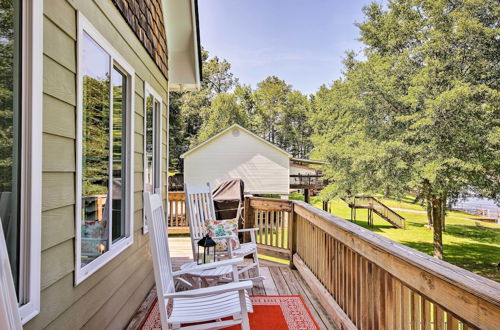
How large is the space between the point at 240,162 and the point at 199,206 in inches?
505

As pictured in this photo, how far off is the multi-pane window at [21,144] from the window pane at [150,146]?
2260 millimetres

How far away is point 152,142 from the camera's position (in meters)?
3.94

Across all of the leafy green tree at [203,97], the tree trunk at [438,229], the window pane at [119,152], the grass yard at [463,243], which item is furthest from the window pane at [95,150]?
the leafy green tree at [203,97]

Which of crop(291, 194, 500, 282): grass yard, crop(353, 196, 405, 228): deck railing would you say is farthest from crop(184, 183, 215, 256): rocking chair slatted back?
crop(353, 196, 405, 228): deck railing

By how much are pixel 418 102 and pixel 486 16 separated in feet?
12.0

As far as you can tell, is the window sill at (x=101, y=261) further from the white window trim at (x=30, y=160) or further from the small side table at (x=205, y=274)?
the small side table at (x=205, y=274)

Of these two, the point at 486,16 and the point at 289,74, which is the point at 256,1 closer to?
the point at 486,16

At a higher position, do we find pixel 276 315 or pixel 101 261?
pixel 101 261

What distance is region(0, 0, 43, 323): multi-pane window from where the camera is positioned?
1268mm

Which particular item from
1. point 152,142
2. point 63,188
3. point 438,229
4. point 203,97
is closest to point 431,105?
point 438,229

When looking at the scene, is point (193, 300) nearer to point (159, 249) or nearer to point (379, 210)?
point (159, 249)

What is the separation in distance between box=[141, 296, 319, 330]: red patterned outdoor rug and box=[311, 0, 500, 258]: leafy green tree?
26.2 ft

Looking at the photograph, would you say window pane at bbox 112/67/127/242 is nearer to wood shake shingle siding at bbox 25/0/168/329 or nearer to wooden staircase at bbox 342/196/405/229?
wood shake shingle siding at bbox 25/0/168/329

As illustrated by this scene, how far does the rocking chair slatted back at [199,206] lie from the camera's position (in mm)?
4195
